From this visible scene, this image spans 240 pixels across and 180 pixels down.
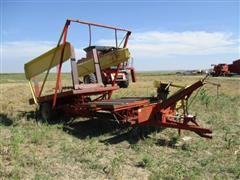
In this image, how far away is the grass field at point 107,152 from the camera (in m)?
5.93

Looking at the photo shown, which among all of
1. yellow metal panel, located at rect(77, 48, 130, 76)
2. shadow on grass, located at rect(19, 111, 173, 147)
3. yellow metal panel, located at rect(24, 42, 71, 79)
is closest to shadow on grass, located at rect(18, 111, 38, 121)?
shadow on grass, located at rect(19, 111, 173, 147)

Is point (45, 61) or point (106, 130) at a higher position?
point (45, 61)

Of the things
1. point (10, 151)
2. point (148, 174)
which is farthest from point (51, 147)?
point (148, 174)

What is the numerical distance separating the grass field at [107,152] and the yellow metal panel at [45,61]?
48.7 inches

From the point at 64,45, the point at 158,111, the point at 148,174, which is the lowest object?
the point at 148,174

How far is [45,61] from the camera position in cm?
966

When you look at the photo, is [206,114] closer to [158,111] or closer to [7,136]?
[158,111]

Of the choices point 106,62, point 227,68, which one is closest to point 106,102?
point 106,62

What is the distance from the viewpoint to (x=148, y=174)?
600cm

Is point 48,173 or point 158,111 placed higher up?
point 158,111

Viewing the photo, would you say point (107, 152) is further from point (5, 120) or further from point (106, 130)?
point (5, 120)

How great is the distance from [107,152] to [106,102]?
6.15 feet

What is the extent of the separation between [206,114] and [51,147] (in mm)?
5359

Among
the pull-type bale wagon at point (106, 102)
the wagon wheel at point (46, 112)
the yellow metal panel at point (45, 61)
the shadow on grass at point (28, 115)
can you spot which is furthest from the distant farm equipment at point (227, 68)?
the wagon wheel at point (46, 112)
